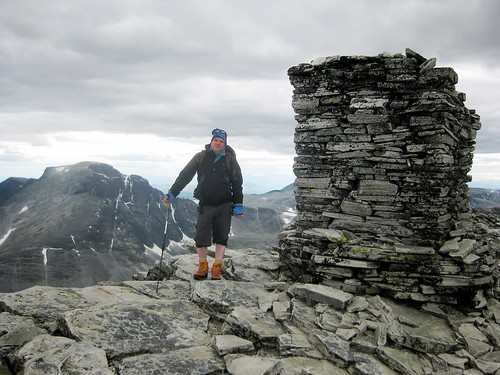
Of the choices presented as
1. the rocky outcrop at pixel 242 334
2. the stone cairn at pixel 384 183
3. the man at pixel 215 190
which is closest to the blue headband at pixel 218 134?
the man at pixel 215 190

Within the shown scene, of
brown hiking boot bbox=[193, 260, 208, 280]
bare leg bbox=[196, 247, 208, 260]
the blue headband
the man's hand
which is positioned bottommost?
brown hiking boot bbox=[193, 260, 208, 280]

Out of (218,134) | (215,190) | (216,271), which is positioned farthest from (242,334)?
(218,134)

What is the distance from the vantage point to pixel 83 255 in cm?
18538

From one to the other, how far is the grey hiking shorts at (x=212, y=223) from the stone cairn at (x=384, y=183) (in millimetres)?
2125

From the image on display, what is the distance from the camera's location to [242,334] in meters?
8.27

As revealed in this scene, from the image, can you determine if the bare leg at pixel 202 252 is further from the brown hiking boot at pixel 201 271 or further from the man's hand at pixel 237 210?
the man's hand at pixel 237 210

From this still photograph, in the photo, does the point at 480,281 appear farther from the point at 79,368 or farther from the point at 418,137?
the point at 79,368

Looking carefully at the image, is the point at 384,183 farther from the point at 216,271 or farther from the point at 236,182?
the point at 216,271

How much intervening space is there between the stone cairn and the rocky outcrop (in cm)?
82

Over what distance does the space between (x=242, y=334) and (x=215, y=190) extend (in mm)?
4592

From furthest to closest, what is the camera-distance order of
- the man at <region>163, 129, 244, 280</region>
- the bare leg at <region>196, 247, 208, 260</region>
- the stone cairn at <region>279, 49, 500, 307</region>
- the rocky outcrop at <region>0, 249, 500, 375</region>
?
the bare leg at <region>196, 247, 208, 260</region> < the man at <region>163, 129, 244, 280</region> < the stone cairn at <region>279, 49, 500, 307</region> < the rocky outcrop at <region>0, 249, 500, 375</region>

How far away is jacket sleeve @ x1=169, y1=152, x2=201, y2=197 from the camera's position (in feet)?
38.2

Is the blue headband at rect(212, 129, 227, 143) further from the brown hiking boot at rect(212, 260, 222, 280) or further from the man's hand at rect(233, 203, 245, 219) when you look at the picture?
the brown hiking boot at rect(212, 260, 222, 280)

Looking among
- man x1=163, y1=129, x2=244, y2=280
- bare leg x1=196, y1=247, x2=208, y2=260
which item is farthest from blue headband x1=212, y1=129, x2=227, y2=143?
bare leg x1=196, y1=247, x2=208, y2=260
